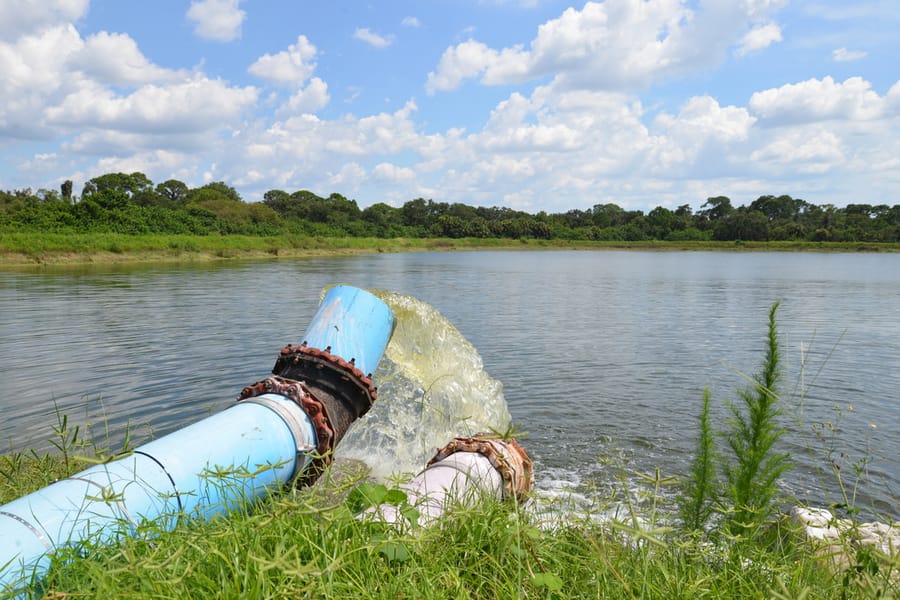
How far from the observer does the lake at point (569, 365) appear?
8.34 m

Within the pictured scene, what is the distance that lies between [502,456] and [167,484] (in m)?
1.99

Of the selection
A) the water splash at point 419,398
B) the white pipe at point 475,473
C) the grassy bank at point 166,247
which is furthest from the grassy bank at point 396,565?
the grassy bank at point 166,247

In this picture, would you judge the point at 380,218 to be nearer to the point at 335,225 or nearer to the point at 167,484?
the point at 335,225

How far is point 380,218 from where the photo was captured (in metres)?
121

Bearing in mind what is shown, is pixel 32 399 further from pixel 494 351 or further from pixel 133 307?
pixel 133 307

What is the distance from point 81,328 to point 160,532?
1731cm

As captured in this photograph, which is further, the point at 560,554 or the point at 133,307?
the point at 133,307

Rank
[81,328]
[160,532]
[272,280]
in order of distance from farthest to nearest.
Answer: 1. [272,280]
2. [81,328]
3. [160,532]

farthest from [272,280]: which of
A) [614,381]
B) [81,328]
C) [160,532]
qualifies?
[160,532]

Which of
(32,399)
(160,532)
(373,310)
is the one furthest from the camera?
(32,399)

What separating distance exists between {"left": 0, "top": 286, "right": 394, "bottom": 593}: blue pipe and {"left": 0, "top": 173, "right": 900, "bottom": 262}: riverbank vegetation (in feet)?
161

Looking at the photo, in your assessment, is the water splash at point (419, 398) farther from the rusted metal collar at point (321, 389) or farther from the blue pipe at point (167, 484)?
the blue pipe at point (167, 484)

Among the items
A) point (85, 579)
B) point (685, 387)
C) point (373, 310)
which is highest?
point (373, 310)

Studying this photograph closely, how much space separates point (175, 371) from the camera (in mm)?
12539
